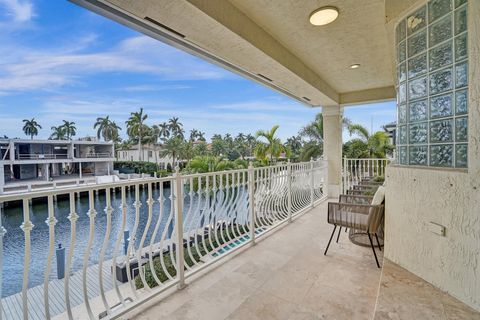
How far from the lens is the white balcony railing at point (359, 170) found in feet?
20.5

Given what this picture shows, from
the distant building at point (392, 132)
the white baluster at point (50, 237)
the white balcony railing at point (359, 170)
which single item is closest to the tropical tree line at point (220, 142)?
the distant building at point (392, 132)

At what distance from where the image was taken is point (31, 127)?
77.8 feet

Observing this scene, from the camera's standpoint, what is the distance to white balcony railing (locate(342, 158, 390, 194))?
6.25 metres

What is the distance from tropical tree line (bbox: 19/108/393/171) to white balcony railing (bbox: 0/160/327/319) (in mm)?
5589

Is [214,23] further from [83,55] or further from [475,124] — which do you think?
[83,55]

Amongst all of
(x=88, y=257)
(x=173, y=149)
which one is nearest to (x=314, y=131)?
(x=88, y=257)

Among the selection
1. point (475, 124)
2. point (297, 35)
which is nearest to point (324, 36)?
point (297, 35)

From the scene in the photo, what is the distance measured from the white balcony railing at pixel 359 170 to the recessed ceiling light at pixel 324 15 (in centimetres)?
441

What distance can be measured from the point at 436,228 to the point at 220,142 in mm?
32450

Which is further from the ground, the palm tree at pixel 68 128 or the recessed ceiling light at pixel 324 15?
the palm tree at pixel 68 128

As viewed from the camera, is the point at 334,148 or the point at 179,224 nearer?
the point at 179,224

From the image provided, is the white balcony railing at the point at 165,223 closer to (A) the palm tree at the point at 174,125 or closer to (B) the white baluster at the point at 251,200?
(B) the white baluster at the point at 251,200

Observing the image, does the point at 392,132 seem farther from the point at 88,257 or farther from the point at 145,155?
the point at 145,155

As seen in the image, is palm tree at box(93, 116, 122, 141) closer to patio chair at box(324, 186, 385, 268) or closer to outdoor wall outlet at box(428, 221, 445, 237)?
patio chair at box(324, 186, 385, 268)
